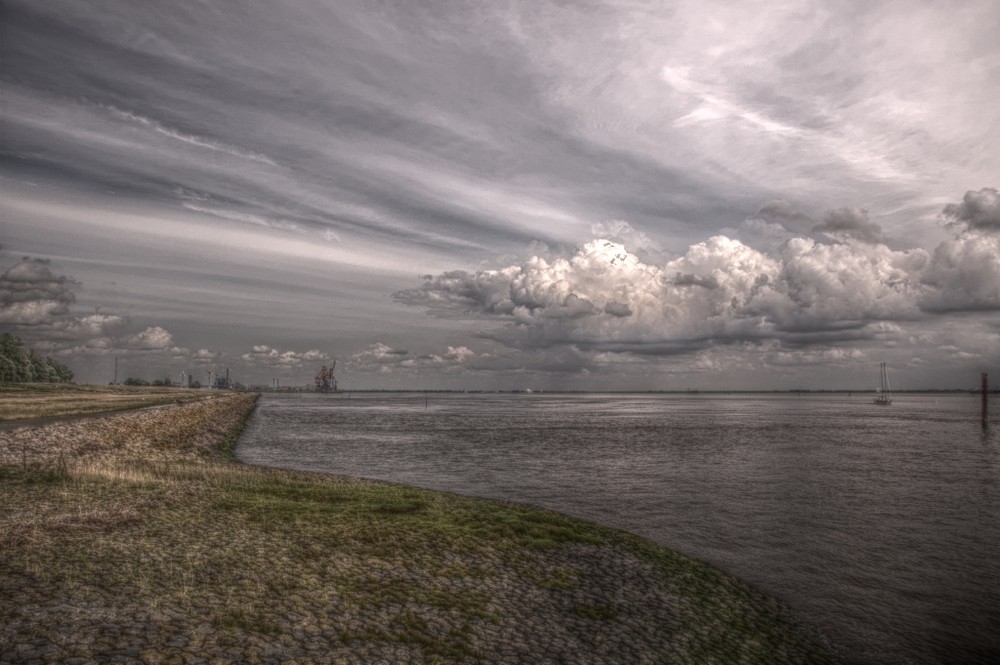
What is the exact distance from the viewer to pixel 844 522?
108 ft

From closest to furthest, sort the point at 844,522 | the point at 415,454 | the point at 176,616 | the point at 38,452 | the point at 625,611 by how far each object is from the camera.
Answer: the point at 176,616 → the point at 625,611 → the point at 844,522 → the point at 38,452 → the point at 415,454

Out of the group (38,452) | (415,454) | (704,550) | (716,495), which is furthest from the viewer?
(415,454)

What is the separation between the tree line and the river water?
121017 mm

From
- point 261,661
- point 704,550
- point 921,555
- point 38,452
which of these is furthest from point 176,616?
point 38,452

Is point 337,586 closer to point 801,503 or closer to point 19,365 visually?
point 801,503

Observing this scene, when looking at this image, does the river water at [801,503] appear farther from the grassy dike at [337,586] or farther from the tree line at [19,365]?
the tree line at [19,365]

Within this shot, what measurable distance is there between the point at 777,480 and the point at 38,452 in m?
54.0

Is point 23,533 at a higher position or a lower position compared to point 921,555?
higher

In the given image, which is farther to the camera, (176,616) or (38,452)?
(38,452)

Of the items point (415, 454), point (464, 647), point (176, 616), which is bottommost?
point (415, 454)

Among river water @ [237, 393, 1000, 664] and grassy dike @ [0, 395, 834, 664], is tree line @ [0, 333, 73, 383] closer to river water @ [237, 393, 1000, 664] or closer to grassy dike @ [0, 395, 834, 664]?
river water @ [237, 393, 1000, 664]

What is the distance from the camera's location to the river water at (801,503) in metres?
19.9

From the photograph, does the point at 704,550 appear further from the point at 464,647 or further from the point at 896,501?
the point at 896,501

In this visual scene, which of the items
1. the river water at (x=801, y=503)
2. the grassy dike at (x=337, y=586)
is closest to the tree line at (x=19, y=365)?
the river water at (x=801, y=503)
